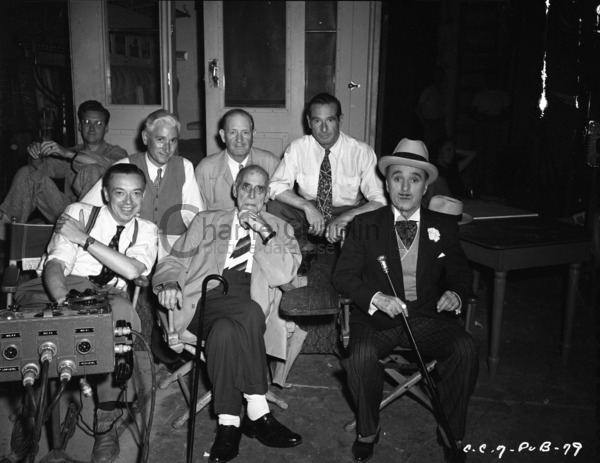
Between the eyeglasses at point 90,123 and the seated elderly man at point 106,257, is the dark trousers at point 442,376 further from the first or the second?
the eyeglasses at point 90,123

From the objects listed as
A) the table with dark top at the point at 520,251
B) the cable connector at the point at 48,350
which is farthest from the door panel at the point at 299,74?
the cable connector at the point at 48,350

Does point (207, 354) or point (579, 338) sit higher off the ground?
point (207, 354)

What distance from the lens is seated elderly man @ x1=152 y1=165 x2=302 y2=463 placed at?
283 centimetres

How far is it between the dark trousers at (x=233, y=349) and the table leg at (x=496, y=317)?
1.62 metres

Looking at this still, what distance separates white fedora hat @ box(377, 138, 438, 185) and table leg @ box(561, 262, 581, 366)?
1406 mm


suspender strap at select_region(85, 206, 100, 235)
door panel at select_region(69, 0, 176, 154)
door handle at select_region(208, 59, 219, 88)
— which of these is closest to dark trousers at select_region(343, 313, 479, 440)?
suspender strap at select_region(85, 206, 100, 235)

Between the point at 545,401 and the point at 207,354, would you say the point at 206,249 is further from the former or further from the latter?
the point at 545,401

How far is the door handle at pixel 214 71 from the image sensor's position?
5.64m

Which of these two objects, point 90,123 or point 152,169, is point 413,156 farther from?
point 90,123

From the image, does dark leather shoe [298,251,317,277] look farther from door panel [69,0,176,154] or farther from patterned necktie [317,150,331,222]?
door panel [69,0,176,154]

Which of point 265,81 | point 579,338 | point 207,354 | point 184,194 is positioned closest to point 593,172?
point 579,338

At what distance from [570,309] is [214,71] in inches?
163

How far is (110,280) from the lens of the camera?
3.17 metres

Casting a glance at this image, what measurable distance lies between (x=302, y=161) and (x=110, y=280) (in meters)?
1.99
